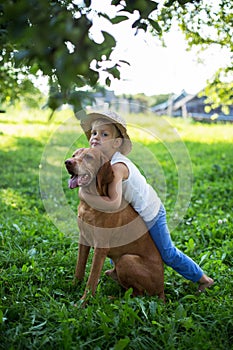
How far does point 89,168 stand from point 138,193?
0.52 metres

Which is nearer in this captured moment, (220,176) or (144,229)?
(144,229)

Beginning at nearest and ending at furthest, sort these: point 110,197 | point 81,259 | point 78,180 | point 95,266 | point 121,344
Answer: point 121,344 < point 78,180 < point 110,197 < point 95,266 < point 81,259

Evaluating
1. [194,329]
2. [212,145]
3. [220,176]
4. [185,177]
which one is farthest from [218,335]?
[212,145]

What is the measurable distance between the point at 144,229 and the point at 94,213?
0.49 meters

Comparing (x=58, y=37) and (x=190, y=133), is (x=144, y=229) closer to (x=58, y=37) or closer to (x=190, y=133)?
(x=58, y=37)

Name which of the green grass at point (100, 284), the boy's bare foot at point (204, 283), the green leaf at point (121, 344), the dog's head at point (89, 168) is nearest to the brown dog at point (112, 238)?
the dog's head at point (89, 168)

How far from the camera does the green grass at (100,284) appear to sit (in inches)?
112

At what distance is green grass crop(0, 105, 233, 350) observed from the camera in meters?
2.86

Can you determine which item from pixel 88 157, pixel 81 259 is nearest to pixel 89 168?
pixel 88 157

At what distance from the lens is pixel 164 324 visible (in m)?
3.05

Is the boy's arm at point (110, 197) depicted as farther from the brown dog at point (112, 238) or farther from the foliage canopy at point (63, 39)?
the foliage canopy at point (63, 39)

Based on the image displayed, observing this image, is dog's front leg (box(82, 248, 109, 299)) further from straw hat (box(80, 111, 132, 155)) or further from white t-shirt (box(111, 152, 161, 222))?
straw hat (box(80, 111, 132, 155))

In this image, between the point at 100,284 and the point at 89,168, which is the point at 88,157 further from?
the point at 100,284

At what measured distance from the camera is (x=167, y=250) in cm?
366
